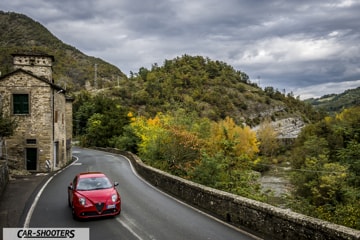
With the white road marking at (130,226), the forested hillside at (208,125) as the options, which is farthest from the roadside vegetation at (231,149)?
the white road marking at (130,226)

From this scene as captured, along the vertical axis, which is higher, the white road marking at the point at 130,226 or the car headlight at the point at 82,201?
the car headlight at the point at 82,201

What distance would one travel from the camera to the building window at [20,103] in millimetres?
26859

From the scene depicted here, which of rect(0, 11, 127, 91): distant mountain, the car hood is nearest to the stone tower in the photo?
the car hood

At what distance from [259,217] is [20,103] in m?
23.2

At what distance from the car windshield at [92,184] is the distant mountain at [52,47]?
94120 millimetres

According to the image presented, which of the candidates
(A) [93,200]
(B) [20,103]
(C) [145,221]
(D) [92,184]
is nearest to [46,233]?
(A) [93,200]

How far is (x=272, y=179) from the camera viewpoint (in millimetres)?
56344

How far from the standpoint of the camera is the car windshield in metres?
12.2

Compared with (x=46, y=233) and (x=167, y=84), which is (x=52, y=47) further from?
(x=46, y=233)

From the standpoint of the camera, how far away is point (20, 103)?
27.0 m

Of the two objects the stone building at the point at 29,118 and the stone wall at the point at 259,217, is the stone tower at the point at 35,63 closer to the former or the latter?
the stone building at the point at 29,118

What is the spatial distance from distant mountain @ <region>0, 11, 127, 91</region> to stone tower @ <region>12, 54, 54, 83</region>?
239 feet

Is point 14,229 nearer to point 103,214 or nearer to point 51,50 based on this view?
point 103,214

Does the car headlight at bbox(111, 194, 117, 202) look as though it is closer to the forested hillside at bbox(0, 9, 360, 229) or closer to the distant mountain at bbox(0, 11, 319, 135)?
the forested hillside at bbox(0, 9, 360, 229)
